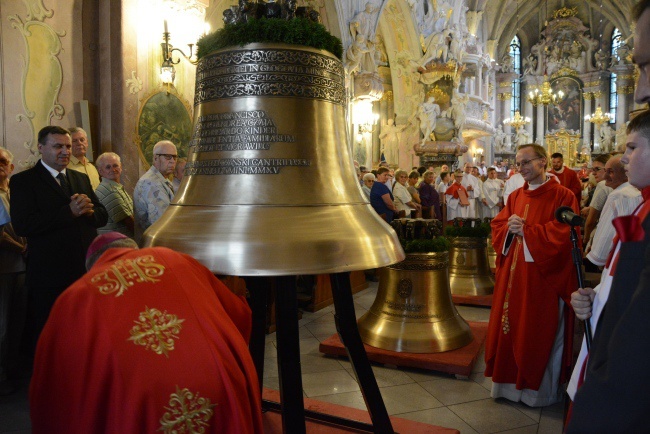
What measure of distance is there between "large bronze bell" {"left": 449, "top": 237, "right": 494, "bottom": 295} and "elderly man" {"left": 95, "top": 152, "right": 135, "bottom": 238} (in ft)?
14.4

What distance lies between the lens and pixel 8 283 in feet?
12.8

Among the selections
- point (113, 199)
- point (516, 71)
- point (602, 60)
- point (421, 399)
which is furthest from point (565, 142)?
point (113, 199)

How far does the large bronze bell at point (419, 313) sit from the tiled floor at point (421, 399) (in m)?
0.25

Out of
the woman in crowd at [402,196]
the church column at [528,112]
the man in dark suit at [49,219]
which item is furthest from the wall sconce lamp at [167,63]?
the church column at [528,112]

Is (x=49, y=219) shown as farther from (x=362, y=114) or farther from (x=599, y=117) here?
(x=599, y=117)

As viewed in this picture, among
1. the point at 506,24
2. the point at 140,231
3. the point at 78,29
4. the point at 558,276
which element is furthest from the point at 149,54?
the point at 506,24

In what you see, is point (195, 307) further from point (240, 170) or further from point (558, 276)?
point (558, 276)

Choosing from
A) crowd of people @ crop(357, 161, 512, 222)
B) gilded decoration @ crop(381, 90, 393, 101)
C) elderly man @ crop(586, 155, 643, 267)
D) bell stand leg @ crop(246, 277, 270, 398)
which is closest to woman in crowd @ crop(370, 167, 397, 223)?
crowd of people @ crop(357, 161, 512, 222)

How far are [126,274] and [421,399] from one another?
113 inches

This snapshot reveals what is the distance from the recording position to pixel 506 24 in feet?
109

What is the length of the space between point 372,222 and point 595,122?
120 feet

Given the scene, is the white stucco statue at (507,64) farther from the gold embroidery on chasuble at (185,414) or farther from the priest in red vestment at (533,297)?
the gold embroidery on chasuble at (185,414)

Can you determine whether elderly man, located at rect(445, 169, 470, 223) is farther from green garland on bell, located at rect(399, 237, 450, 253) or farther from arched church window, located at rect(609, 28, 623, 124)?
arched church window, located at rect(609, 28, 623, 124)

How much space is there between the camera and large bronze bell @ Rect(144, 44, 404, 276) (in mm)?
1596
